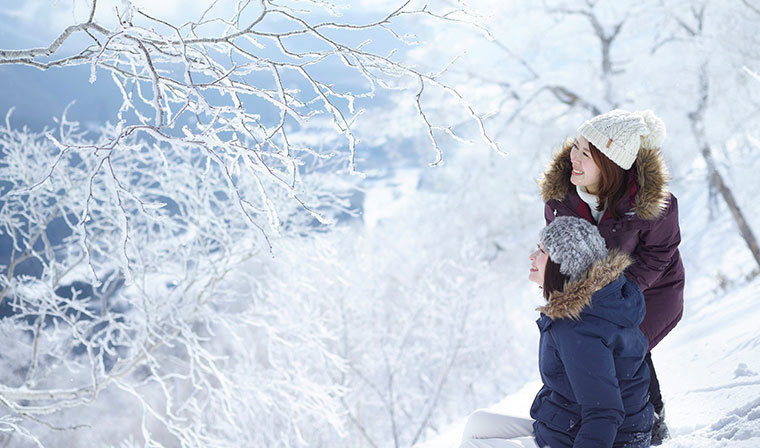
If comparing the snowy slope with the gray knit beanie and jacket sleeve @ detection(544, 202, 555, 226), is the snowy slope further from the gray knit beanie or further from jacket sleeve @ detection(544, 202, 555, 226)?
jacket sleeve @ detection(544, 202, 555, 226)

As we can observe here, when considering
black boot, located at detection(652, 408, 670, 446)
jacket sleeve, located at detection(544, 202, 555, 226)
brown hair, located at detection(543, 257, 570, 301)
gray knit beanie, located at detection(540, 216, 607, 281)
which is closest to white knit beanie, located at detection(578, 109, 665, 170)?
jacket sleeve, located at detection(544, 202, 555, 226)

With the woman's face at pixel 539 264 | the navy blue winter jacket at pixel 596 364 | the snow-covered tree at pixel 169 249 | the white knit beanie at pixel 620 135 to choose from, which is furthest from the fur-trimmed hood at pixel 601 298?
the snow-covered tree at pixel 169 249

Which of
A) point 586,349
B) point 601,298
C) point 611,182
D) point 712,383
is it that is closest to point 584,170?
point 611,182

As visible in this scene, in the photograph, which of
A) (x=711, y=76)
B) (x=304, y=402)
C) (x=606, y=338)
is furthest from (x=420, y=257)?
(x=606, y=338)

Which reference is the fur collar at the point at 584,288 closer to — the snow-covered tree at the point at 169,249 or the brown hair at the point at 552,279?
the brown hair at the point at 552,279

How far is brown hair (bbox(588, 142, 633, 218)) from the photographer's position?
185cm

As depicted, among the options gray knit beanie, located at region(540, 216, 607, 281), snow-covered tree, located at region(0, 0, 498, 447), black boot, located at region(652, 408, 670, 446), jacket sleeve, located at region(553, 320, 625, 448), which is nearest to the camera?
jacket sleeve, located at region(553, 320, 625, 448)

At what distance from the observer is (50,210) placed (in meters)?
5.17

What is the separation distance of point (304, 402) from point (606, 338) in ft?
11.3

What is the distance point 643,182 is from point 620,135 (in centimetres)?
19

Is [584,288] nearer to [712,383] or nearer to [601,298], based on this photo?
[601,298]

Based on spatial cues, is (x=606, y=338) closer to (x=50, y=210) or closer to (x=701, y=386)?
(x=701, y=386)

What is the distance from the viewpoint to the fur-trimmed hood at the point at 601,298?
53.6 inches

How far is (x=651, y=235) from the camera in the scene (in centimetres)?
180
